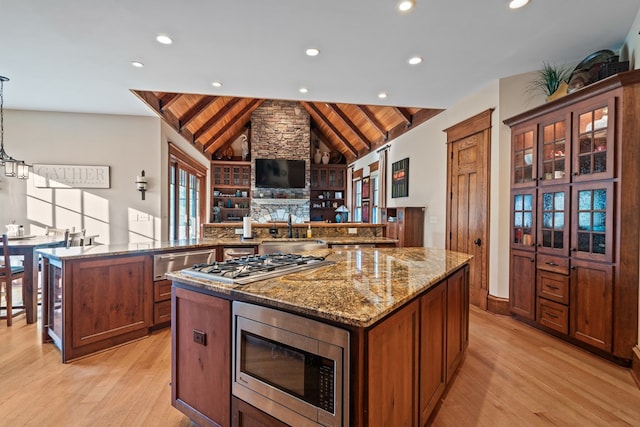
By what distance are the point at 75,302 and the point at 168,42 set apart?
2.40 meters

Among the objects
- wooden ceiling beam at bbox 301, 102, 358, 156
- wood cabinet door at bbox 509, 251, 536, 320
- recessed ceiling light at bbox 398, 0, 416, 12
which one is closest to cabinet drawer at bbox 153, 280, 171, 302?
recessed ceiling light at bbox 398, 0, 416, 12

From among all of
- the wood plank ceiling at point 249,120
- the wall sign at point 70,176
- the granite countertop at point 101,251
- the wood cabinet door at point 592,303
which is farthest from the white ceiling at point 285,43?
the wood cabinet door at point 592,303

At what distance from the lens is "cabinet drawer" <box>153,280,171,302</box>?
3004 millimetres

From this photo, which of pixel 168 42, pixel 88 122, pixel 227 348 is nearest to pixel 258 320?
pixel 227 348

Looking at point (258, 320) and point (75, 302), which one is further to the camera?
point (75, 302)

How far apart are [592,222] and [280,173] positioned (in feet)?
23.9

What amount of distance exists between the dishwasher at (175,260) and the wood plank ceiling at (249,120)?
7.59 ft

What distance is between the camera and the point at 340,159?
10.3m

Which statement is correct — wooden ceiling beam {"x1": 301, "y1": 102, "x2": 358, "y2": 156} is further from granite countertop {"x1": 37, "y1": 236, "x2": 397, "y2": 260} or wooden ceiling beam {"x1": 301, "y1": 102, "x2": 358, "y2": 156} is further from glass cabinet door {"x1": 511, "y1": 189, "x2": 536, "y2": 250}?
glass cabinet door {"x1": 511, "y1": 189, "x2": 536, "y2": 250}

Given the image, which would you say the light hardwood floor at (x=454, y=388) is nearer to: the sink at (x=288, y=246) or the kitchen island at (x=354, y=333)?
the kitchen island at (x=354, y=333)

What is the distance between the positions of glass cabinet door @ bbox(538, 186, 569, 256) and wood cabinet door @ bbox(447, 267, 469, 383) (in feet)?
4.10

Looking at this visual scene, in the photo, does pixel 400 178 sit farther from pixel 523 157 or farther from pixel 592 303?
pixel 592 303

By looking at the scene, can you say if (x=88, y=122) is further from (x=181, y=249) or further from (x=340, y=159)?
(x=340, y=159)

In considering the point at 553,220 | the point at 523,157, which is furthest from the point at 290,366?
the point at 523,157
